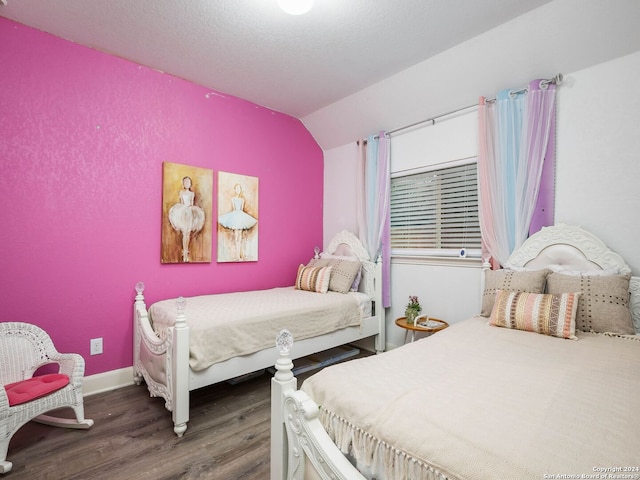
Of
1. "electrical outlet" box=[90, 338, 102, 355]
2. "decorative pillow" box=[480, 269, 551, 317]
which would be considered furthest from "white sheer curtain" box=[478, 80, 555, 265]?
"electrical outlet" box=[90, 338, 102, 355]

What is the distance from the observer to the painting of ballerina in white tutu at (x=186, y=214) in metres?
2.82

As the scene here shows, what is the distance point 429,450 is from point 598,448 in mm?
411

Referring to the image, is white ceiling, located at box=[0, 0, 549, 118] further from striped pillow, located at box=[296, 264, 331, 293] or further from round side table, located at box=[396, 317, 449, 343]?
round side table, located at box=[396, 317, 449, 343]

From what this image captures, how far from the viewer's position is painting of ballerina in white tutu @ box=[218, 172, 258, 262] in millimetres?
3184

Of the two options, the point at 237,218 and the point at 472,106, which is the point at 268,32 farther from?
the point at 472,106

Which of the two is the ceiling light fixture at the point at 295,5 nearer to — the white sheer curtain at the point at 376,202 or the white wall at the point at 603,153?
the white sheer curtain at the point at 376,202

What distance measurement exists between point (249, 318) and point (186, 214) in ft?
4.22

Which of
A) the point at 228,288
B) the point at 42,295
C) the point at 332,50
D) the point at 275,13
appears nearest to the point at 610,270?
the point at 332,50

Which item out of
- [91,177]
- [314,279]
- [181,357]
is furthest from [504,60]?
[91,177]

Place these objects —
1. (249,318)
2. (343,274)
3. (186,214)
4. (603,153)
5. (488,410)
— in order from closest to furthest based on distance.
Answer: (488,410)
(603,153)
(249,318)
(186,214)
(343,274)

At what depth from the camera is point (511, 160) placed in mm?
2457

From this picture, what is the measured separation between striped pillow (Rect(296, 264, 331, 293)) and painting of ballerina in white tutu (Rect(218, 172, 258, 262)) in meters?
0.57

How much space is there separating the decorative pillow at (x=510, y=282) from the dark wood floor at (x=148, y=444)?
5.69ft

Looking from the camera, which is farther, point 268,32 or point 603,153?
point 268,32
